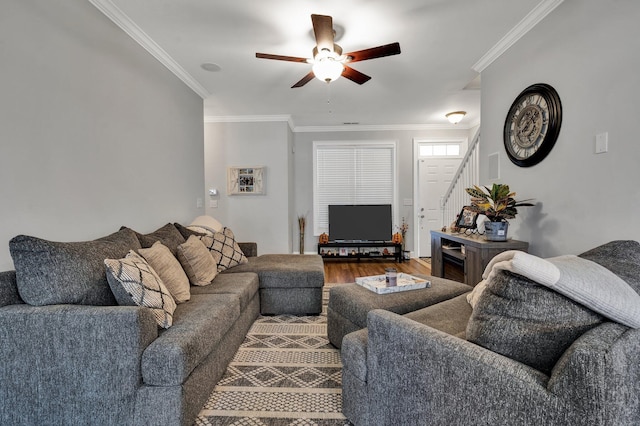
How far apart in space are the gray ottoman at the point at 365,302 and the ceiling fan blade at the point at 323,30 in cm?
185

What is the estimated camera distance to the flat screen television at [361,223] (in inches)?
218

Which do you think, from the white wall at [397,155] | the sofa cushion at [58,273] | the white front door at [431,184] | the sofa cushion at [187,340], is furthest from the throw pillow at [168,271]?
the white front door at [431,184]

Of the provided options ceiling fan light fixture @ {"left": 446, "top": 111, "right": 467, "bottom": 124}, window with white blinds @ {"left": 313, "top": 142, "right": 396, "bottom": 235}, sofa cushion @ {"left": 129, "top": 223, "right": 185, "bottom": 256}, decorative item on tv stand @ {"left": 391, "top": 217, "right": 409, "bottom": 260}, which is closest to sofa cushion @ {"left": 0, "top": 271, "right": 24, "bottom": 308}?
sofa cushion @ {"left": 129, "top": 223, "right": 185, "bottom": 256}

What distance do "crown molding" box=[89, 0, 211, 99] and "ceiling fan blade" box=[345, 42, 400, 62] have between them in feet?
5.87

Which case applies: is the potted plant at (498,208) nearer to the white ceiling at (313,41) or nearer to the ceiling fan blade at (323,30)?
the white ceiling at (313,41)

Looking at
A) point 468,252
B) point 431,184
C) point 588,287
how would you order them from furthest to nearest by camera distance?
point 431,184, point 468,252, point 588,287

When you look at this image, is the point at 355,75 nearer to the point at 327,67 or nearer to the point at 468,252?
the point at 327,67

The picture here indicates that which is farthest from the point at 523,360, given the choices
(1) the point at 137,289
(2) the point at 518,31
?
(2) the point at 518,31

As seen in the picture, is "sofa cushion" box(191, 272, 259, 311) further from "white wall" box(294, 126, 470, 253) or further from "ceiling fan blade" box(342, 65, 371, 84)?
"white wall" box(294, 126, 470, 253)

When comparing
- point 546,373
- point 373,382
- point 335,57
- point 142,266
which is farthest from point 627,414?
point 335,57

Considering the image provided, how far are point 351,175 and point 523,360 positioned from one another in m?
5.06

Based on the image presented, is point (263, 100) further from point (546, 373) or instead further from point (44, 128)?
point (546, 373)

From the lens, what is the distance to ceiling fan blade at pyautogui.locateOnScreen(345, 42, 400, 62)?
84.8 inches

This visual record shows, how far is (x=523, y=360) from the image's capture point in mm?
905
